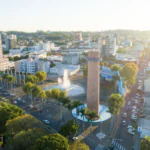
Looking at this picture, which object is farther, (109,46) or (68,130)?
(109,46)

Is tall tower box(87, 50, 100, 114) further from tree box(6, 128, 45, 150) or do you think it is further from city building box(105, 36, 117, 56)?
city building box(105, 36, 117, 56)

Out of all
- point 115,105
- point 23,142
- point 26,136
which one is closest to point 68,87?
point 115,105

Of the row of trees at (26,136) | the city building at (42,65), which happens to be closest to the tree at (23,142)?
the row of trees at (26,136)

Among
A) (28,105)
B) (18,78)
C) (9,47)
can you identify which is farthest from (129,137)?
(9,47)

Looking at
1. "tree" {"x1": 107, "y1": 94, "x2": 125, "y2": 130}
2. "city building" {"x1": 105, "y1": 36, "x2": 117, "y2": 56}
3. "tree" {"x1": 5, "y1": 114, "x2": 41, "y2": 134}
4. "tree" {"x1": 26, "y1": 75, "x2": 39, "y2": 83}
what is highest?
"city building" {"x1": 105, "y1": 36, "x2": 117, "y2": 56}

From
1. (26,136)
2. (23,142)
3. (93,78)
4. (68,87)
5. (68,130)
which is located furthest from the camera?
(68,87)

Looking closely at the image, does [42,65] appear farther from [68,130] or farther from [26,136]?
[26,136]

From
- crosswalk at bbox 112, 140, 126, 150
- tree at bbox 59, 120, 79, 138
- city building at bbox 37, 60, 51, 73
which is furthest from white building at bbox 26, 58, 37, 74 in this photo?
crosswalk at bbox 112, 140, 126, 150

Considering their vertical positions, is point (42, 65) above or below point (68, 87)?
above

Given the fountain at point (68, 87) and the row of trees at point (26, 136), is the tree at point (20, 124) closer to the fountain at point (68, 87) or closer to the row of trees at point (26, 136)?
the row of trees at point (26, 136)
